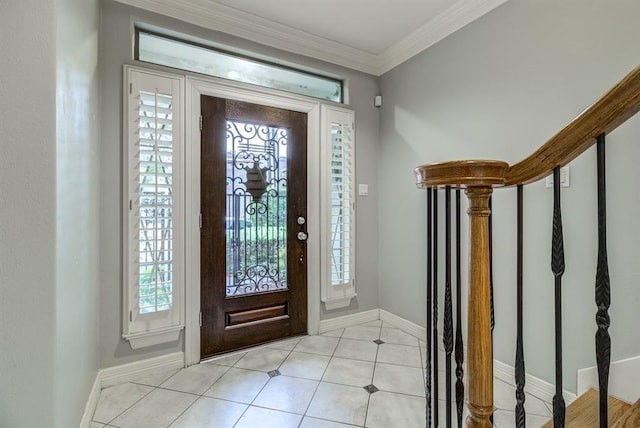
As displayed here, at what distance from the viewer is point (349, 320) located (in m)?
3.04

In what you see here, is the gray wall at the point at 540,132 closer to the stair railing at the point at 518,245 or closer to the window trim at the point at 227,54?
the window trim at the point at 227,54

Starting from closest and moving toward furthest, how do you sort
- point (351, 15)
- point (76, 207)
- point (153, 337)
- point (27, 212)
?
point (27, 212) < point (76, 207) < point (153, 337) < point (351, 15)

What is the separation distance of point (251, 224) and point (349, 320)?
1.39m

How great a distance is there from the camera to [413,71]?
9.29 feet

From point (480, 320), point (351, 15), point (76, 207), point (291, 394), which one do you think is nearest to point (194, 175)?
point (76, 207)

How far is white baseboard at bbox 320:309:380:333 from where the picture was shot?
9.56 ft

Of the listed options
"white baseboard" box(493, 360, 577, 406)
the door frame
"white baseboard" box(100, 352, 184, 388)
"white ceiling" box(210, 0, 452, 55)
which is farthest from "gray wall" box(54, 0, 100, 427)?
"white baseboard" box(493, 360, 577, 406)

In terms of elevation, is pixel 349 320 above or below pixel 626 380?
below

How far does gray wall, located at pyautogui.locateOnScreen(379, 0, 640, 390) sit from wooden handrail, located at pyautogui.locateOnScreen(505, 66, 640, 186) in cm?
127

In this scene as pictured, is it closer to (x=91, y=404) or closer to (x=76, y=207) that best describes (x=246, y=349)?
(x=91, y=404)

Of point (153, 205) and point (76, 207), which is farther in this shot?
point (153, 205)

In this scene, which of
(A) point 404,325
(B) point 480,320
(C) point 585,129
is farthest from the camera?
(A) point 404,325

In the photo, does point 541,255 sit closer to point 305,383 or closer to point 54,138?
point 305,383

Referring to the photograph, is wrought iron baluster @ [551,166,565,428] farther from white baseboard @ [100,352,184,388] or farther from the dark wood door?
white baseboard @ [100,352,184,388]
